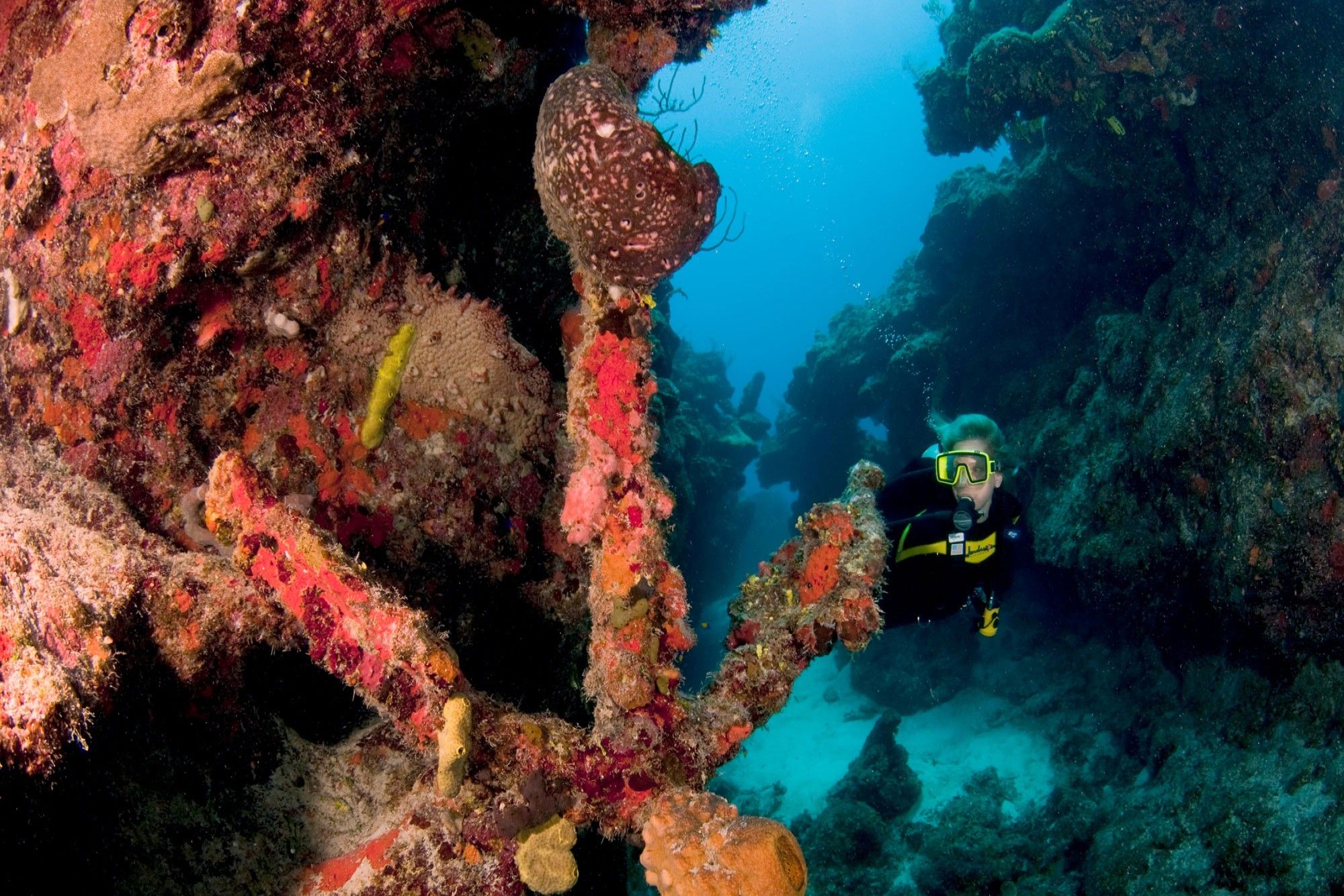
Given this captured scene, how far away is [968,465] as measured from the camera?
15.9 ft

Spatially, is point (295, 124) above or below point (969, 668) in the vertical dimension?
below

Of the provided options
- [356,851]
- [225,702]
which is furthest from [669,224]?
[356,851]

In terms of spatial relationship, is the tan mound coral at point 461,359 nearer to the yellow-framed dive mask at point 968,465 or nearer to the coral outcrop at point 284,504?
the coral outcrop at point 284,504

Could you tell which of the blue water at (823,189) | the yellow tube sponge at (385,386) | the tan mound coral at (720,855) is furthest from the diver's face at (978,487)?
the blue water at (823,189)

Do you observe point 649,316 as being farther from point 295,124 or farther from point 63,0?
point 63,0

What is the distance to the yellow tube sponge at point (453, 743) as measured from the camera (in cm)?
238

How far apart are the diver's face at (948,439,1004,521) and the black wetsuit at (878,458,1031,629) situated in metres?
0.09

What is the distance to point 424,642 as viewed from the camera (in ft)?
8.05

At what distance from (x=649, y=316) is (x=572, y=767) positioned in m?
A: 1.92

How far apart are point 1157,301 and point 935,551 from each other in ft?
27.3

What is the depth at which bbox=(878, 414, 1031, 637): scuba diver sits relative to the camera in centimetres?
485

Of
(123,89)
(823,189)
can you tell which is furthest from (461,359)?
(823,189)

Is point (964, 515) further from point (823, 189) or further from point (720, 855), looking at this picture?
point (823, 189)

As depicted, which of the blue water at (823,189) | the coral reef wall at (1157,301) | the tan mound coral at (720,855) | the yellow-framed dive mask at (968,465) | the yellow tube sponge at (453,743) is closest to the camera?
the tan mound coral at (720,855)
